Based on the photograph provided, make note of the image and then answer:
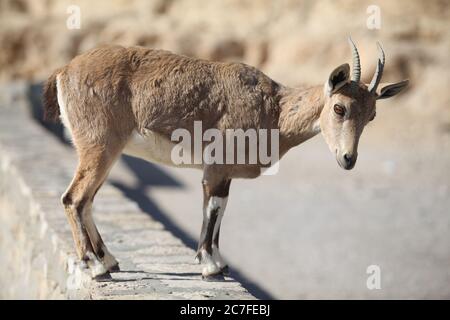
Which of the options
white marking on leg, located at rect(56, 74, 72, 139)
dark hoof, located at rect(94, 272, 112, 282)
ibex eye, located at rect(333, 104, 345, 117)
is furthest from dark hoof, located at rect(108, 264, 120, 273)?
ibex eye, located at rect(333, 104, 345, 117)

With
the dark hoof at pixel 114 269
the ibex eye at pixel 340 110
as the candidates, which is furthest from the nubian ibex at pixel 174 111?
the dark hoof at pixel 114 269

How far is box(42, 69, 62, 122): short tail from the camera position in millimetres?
4703

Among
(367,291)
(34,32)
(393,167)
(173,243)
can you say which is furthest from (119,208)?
(34,32)

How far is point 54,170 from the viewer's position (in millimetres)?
8461

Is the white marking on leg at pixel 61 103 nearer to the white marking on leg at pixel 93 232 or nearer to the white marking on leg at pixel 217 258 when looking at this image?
the white marking on leg at pixel 93 232

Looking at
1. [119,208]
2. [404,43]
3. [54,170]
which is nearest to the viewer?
[119,208]

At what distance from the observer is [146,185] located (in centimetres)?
1114

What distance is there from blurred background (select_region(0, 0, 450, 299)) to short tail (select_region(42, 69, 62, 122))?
9.89 feet

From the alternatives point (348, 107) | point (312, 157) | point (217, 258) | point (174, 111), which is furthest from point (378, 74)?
point (312, 157)

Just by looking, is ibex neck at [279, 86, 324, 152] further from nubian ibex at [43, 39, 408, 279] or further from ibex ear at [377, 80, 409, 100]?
ibex ear at [377, 80, 409, 100]

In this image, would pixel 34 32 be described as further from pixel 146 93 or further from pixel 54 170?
pixel 146 93

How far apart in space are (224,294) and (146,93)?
116 cm

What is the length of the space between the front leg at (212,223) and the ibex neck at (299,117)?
1.40ft

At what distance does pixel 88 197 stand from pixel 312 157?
910 centimetres
